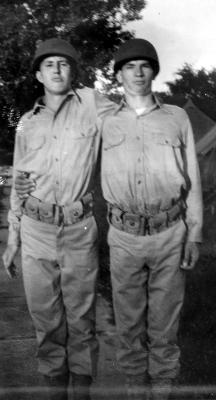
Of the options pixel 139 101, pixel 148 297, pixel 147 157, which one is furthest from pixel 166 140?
pixel 148 297

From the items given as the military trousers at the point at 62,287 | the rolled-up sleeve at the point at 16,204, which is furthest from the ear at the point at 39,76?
the military trousers at the point at 62,287

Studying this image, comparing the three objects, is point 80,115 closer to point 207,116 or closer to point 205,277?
point 207,116

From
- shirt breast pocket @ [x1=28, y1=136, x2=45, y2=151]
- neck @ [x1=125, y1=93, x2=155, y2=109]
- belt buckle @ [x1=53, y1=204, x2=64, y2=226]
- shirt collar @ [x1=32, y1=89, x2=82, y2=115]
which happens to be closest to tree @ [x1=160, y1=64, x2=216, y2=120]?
neck @ [x1=125, y1=93, x2=155, y2=109]

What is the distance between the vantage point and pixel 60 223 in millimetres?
3805

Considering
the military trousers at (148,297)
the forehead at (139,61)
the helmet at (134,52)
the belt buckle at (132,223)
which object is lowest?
the military trousers at (148,297)

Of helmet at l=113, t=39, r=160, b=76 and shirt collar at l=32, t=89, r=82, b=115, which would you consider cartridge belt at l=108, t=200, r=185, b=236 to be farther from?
helmet at l=113, t=39, r=160, b=76

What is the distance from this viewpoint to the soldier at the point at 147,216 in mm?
3752

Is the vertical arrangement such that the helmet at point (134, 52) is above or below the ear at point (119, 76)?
above

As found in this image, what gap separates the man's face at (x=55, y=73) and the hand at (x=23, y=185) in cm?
47

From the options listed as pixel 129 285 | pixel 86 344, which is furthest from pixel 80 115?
pixel 86 344

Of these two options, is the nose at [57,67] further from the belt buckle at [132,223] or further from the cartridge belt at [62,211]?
the belt buckle at [132,223]

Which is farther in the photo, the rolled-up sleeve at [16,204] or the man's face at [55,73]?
the rolled-up sleeve at [16,204]

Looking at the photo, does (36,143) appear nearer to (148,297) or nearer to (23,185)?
(23,185)

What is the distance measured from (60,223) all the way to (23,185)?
274mm
